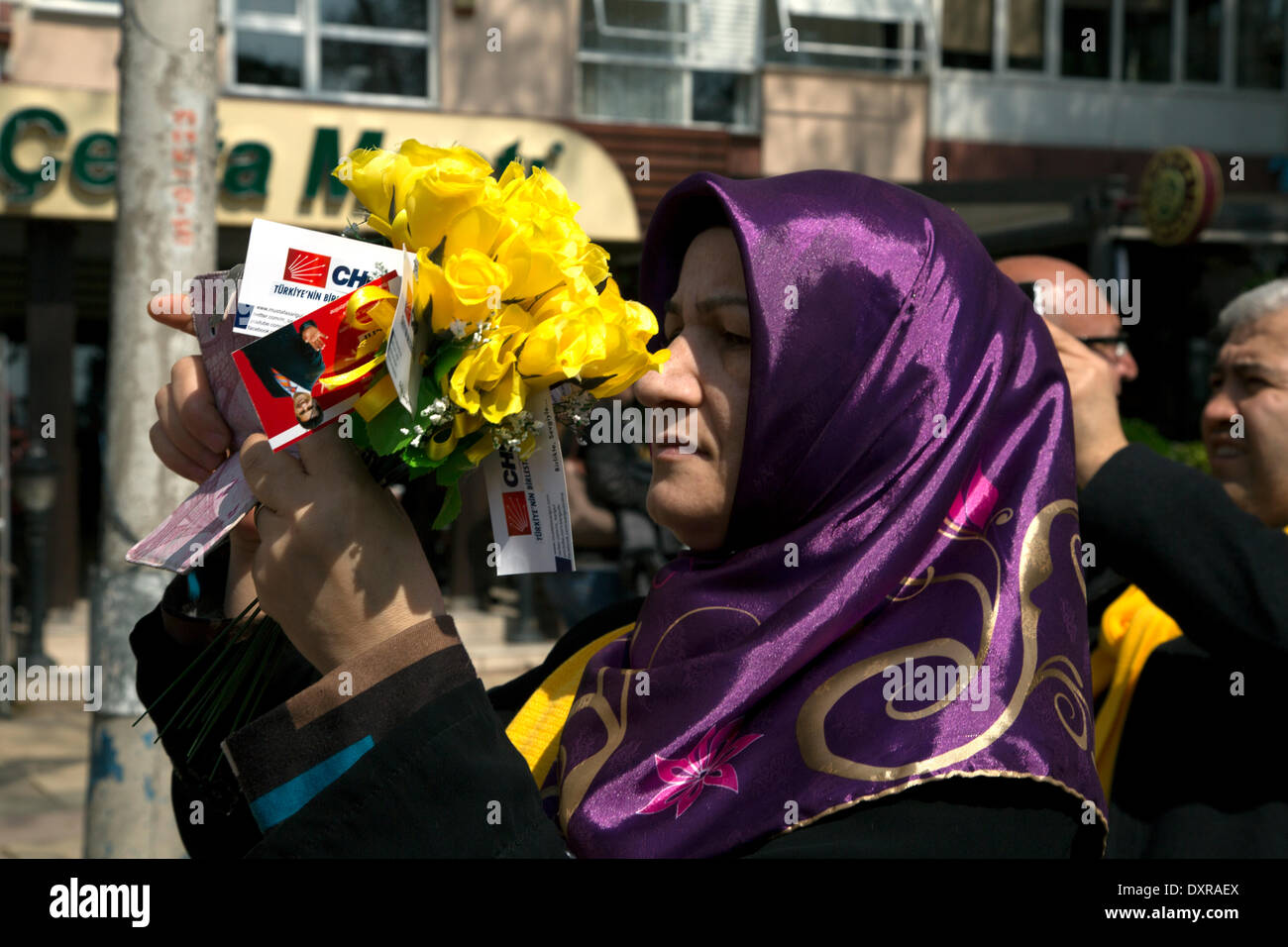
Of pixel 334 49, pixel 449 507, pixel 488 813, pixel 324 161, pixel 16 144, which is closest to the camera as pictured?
pixel 488 813

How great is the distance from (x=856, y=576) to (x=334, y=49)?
36.9 ft

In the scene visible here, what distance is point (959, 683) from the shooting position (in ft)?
4.93

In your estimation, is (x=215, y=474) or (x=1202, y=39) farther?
(x=1202, y=39)

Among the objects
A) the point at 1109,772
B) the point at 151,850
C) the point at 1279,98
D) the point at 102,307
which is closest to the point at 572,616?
the point at 151,850

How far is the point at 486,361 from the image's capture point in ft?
4.65

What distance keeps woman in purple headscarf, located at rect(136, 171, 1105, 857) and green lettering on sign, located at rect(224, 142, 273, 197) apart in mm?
9338

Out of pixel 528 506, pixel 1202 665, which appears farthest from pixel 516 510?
pixel 1202 665

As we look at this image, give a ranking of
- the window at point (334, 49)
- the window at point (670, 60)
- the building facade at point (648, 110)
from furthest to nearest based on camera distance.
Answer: the window at point (670, 60)
the window at point (334, 49)
the building facade at point (648, 110)

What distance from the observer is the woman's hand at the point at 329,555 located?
4.61 ft

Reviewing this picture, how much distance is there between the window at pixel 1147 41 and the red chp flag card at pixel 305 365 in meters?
15.0

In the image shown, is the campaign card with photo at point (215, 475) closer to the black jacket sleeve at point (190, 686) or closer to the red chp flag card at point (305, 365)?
the red chp flag card at point (305, 365)

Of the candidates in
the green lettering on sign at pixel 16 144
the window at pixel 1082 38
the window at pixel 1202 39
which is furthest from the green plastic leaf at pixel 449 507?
the window at pixel 1202 39

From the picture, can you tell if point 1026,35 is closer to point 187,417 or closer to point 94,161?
point 94,161

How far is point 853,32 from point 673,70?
212cm
